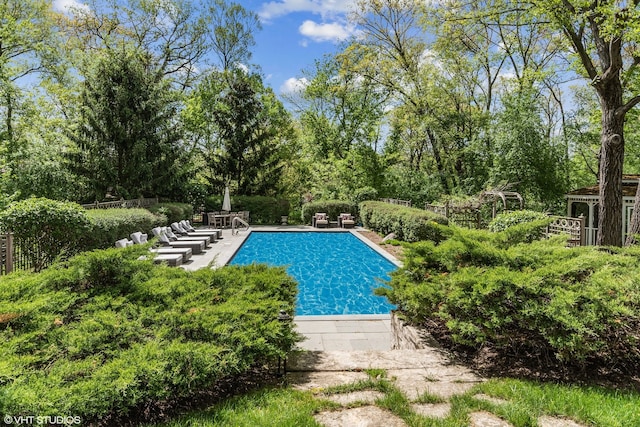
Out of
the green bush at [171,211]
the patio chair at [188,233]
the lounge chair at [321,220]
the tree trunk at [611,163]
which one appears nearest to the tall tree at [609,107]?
the tree trunk at [611,163]

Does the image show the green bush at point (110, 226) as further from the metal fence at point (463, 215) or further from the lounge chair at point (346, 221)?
the metal fence at point (463, 215)

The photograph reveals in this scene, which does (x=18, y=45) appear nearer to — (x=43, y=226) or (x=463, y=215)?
(x=43, y=226)

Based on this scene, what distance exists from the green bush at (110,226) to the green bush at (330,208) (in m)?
10.5

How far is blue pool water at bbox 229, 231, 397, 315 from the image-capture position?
323 inches

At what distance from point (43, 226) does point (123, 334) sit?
19.8 feet

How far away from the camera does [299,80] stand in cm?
3036

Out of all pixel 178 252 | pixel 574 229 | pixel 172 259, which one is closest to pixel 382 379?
pixel 172 259

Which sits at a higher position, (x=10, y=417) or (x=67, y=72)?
(x=67, y=72)

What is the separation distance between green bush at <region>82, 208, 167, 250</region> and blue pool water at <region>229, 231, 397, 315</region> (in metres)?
3.33

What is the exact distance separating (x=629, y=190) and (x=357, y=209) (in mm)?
12886

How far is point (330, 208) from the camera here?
2173cm

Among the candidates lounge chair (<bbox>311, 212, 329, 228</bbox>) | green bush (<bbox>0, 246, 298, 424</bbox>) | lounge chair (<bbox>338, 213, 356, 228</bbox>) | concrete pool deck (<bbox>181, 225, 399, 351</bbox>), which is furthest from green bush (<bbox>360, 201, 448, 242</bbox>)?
green bush (<bbox>0, 246, 298, 424</bbox>)

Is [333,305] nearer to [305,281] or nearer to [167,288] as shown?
[305,281]

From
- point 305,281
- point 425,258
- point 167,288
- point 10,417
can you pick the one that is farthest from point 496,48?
point 10,417
